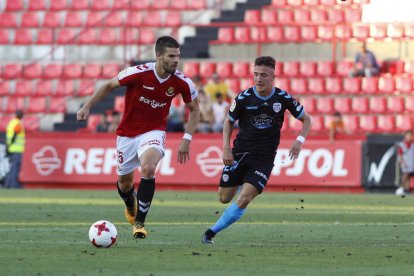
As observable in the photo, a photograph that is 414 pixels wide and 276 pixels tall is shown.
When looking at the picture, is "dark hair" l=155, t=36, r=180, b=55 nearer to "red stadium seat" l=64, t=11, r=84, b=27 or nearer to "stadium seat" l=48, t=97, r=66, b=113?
"stadium seat" l=48, t=97, r=66, b=113

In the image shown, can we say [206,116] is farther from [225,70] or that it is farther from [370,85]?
[370,85]

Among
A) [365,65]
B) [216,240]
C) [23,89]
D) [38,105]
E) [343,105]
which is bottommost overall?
[216,240]

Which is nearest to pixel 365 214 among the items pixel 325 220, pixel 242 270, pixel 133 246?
pixel 325 220

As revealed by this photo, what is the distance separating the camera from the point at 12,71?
3559 cm

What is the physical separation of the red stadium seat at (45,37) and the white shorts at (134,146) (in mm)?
22639

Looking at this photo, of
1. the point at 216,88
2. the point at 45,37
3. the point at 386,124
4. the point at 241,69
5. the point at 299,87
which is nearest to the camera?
the point at 216,88

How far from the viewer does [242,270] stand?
9.74 metres

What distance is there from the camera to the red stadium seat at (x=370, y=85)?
1205 inches

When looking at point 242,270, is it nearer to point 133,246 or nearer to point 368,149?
point 133,246

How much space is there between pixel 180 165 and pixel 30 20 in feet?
36.1

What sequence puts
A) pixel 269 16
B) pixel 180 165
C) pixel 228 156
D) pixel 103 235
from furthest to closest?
pixel 269 16 < pixel 180 165 < pixel 228 156 < pixel 103 235

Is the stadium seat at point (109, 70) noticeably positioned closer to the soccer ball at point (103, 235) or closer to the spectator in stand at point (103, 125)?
the spectator in stand at point (103, 125)

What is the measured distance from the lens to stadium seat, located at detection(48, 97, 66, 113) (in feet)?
111

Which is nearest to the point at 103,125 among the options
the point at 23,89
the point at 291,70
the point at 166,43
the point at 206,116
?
the point at 206,116
